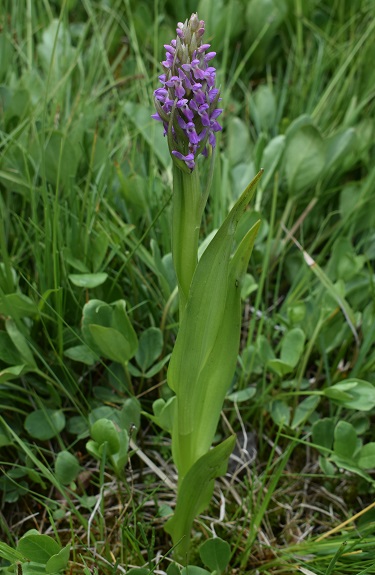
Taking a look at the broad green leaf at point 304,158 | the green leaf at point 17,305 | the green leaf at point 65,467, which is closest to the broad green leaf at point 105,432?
the green leaf at point 65,467

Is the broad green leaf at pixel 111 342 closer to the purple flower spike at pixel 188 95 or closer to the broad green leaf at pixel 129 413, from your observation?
the broad green leaf at pixel 129 413

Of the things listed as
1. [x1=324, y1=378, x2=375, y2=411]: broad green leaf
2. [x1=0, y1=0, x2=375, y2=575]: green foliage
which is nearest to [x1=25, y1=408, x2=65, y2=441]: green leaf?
[x1=0, y1=0, x2=375, y2=575]: green foliage

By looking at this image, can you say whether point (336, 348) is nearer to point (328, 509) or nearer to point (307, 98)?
point (328, 509)

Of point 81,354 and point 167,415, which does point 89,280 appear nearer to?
point 81,354

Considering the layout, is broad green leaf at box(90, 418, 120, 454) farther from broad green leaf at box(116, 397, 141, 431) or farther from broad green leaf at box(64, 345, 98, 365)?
broad green leaf at box(64, 345, 98, 365)

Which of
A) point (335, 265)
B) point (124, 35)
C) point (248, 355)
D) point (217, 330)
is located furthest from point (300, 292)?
point (124, 35)

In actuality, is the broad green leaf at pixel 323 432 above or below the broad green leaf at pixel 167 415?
below
